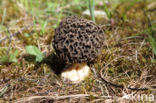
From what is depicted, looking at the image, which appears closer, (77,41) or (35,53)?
(77,41)

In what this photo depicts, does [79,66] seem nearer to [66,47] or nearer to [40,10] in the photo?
[66,47]

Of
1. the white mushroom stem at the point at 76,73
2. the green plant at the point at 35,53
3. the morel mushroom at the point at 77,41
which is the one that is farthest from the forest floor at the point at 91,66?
the morel mushroom at the point at 77,41

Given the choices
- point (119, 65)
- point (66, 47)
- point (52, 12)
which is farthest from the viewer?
point (52, 12)

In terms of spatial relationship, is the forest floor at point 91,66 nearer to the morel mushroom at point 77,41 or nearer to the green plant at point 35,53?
the green plant at point 35,53

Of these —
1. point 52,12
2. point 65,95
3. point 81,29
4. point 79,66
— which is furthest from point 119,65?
point 52,12

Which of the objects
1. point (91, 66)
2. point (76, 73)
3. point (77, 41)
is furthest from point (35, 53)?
point (91, 66)

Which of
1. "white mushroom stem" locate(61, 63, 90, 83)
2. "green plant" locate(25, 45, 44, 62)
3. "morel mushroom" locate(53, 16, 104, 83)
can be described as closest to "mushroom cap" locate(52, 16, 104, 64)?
"morel mushroom" locate(53, 16, 104, 83)

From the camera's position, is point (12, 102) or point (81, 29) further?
point (81, 29)

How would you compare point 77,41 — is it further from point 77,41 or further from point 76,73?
point 76,73

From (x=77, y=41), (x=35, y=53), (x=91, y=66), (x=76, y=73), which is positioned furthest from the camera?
(x=35, y=53)
